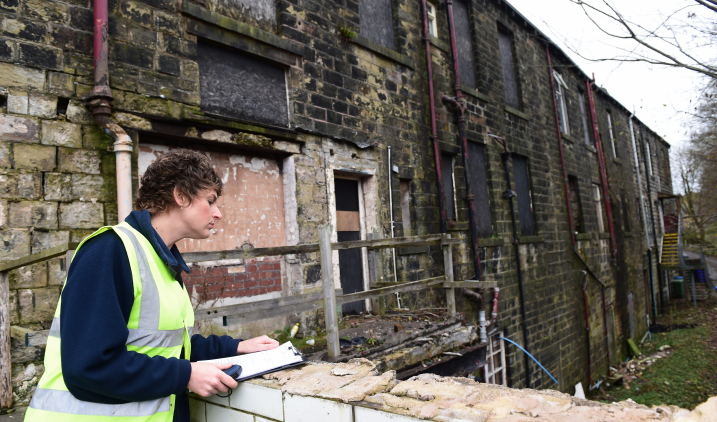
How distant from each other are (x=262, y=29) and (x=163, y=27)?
4.26ft

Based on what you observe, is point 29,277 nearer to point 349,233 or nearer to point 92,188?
point 92,188

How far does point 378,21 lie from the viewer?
679 centimetres

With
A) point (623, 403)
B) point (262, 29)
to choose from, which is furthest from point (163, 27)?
point (623, 403)

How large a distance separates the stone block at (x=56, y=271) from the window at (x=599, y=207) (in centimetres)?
1490

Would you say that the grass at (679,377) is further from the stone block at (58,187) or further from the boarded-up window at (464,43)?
the stone block at (58,187)

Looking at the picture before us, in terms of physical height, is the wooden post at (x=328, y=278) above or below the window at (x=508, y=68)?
below

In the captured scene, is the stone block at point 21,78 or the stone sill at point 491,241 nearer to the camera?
the stone block at point 21,78

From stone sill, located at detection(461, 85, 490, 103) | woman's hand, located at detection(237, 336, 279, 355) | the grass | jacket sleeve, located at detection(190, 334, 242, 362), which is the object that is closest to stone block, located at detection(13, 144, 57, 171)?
jacket sleeve, located at detection(190, 334, 242, 362)

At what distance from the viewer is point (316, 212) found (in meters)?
5.28

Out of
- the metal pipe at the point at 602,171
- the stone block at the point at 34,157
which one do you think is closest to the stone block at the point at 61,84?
the stone block at the point at 34,157

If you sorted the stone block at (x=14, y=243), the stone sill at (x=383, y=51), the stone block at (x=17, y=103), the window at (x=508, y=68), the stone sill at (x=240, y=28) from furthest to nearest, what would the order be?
the window at (x=508, y=68) < the stone sill at (x=383, y=51) < the stone sill at (x=240, y=28) < the stone block at (x=17, y=103) < the stone block at (x=14, y=243)

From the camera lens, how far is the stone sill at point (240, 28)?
169 inches

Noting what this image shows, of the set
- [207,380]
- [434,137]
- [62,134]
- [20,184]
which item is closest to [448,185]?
[434,137]

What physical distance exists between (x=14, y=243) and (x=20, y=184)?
17.9 inches
